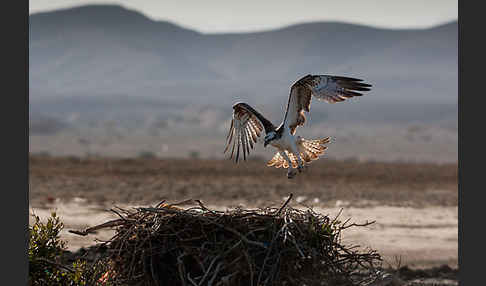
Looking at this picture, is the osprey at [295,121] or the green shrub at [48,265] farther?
the osprey at [295,121]

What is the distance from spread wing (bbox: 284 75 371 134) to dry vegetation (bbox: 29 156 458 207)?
13668 mm

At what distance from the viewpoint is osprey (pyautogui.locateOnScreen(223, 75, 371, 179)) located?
29.5 ft

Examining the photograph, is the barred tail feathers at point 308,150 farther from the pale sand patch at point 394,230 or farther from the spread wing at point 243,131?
the pale sand patch at point 394,230

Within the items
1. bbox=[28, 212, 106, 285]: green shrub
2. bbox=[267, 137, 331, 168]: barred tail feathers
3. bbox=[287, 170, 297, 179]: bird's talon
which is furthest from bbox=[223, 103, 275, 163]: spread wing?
bbox=[28, 212, 106, 285]: green shrub

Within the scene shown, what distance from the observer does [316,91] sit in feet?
30.0

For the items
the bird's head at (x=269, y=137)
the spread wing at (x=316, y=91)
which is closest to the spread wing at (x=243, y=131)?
the spread wing at (x=316, y=91)

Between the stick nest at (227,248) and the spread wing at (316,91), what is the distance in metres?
1.91

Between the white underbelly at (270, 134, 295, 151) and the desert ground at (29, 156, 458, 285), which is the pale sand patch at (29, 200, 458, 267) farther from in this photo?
the white underbelly at (270, 134, 295, 151)

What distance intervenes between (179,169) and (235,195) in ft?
33.2

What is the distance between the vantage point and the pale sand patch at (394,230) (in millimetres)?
16947

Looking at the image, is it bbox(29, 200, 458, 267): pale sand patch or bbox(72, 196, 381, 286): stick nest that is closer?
bbox(72, 196, 381, 286): stick nest

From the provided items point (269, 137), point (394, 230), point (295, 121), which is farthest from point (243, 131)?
point (394, 230)

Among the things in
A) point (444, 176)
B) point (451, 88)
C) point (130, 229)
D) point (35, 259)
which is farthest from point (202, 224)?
point (451, 88)

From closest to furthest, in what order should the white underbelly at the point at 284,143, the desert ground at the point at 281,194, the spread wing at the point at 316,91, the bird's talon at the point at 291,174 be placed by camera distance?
the bird's talon at the point at 291,174 → the spread wing at the point at 316,91 → the white underbelly at the point at 284,143 → the desert ground at the point at 281,194
